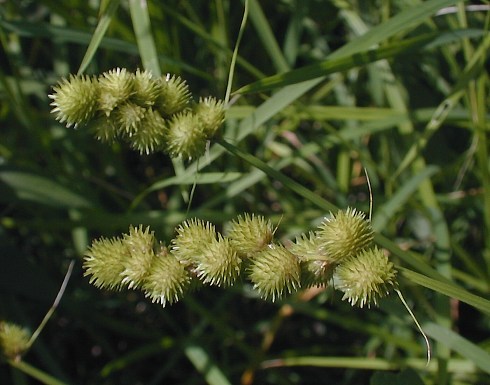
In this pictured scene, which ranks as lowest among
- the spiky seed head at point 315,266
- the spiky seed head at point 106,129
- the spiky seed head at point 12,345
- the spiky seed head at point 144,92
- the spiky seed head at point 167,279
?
the spiky seed head at point 12,345

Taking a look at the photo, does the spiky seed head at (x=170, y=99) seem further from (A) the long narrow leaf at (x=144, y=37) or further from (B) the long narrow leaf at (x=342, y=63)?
(A) the long narrow leaf at (x=144, y=37)

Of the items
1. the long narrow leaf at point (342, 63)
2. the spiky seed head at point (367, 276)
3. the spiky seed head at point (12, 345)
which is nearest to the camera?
the spiky seed head at point (367, 276)

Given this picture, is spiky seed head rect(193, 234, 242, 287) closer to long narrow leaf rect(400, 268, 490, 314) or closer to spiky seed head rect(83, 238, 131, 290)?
spiky seed head rect(83, 238, 131, 290)

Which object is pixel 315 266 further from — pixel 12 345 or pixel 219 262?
pixel 12 345

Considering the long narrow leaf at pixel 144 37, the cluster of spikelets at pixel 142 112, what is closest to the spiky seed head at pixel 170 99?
the cluster of spikelets at pixel 142 112

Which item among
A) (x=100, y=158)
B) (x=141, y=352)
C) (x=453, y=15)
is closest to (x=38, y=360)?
(x=141, y=352)

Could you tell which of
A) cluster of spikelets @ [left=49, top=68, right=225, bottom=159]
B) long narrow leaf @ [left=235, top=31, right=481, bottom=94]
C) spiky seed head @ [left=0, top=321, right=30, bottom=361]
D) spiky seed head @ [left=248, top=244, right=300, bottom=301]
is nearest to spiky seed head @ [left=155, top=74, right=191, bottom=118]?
cluster of spikelets @ [left=49, top=68, right=225, bottom=159]

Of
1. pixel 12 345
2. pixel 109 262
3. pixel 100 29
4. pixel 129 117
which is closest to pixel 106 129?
pixel 129 117

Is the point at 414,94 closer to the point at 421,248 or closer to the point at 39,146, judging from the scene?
the point at 421,248
